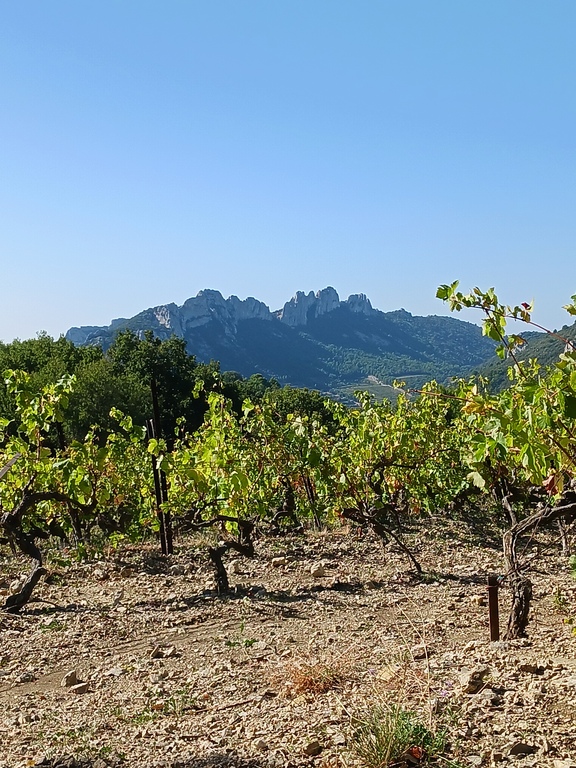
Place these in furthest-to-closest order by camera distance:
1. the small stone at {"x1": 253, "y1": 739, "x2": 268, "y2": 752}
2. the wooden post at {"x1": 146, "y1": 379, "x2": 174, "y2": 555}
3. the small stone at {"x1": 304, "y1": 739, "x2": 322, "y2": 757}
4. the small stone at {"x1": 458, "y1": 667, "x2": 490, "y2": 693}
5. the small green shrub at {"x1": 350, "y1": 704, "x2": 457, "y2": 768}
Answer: the wooden post at {"x1": 146, "y1": 379, "x2": 174, "y2": 555} → the small stone at {"x1": 458, "y1": 667, "x2": 490, "y2": 693} → the small stone at {"x1": 253, "y1": 739, "x2": 268, "y2": 752} → the small stone at {"x1": 304, "y1": 739, "x2": 322, "y2": 757} → the small green shrub at {"x1": 350, "y1": 704, "x2": 457, "y2": 768}

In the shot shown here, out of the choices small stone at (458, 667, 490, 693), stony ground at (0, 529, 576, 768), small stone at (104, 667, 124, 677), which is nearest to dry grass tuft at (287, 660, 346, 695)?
stony ground at (0, 529, 576, 768)

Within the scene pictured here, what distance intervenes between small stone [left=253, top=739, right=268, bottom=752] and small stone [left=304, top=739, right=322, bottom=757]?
244mm

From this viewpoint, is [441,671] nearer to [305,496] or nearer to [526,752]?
[526,752]

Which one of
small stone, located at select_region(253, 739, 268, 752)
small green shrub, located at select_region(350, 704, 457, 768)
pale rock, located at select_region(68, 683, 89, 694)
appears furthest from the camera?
pale rock, located at select_region(68, 683, 89, 694)

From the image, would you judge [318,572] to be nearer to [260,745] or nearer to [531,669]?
[531,669]

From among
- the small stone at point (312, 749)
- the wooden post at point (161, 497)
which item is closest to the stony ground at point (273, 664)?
the small stone at point (312, 749)

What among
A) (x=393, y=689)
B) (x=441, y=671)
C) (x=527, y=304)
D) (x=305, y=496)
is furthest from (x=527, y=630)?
(x=305, y=496)

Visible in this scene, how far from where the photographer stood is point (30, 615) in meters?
6.40

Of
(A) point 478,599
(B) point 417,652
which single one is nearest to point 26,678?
(B) point 417,652

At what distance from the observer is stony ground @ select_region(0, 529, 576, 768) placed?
3439 mm

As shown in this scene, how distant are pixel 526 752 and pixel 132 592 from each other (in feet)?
16.2

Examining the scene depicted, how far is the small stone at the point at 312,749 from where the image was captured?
10.8 feet

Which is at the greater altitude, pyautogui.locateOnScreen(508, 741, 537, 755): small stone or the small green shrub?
the small green shrub

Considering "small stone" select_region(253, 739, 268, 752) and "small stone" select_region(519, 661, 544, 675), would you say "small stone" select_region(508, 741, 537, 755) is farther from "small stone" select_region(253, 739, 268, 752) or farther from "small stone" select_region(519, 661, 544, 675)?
"small stone" select_region(253, 739, 268, 752)
